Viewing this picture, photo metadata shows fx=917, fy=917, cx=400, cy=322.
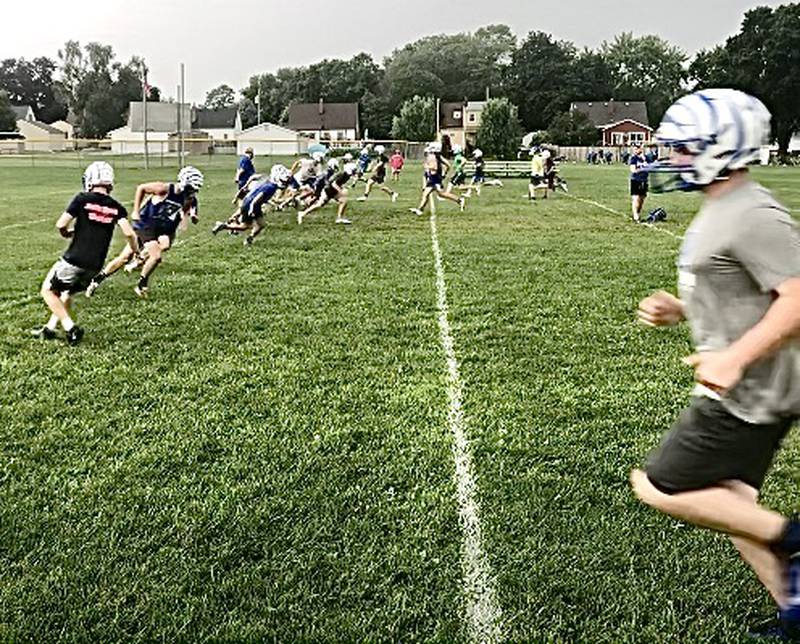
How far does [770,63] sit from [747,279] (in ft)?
268

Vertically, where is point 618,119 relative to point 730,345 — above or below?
above

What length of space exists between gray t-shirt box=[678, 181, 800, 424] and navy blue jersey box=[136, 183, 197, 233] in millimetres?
9183

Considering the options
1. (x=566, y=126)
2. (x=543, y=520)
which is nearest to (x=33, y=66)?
(x=566, y=126)

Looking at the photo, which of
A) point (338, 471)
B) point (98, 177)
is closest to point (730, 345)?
point (338, 471)

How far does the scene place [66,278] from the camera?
27.6ft

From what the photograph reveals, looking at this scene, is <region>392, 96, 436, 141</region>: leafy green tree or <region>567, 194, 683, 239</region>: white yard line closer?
<region>567, 194, 683, 239</region>: white yard line

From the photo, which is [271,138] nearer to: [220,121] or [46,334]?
[220,121]

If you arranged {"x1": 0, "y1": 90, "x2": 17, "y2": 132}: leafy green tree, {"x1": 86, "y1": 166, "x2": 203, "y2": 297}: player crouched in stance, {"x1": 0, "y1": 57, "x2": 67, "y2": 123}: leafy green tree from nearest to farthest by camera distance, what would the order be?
{"x1": 86, "y1": 166, "x2": 203, "y2": 297}: player crouched in stance < {"x1": 0, "y1": 90, "x2": 17, "y2": 132}: leafy green tree < {"x1": 0, "y1": 57, "x2": 67, "y2": 123}: leafy green tree

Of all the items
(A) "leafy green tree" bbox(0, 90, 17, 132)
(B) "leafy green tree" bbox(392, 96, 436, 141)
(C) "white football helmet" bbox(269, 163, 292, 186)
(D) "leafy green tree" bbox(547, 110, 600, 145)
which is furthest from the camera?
(A) "leafy green tree" bbox(0, 90, 17, 132)

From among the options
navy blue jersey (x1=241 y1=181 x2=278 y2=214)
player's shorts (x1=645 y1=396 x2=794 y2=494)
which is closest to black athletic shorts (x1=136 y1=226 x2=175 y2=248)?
navy blue jersey (x1=241 y1=181 x2=278 y2=214)

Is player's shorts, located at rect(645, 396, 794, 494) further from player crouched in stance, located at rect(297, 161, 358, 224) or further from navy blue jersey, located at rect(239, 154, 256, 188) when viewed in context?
navy blue jersey, located at rect(239, 154, 256, 188)

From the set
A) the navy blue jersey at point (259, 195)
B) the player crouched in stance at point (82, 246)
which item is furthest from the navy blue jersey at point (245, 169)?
the player crouched in stance at point (82, 246)

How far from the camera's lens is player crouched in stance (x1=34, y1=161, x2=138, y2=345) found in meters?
8.37

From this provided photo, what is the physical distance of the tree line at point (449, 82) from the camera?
331 feet
